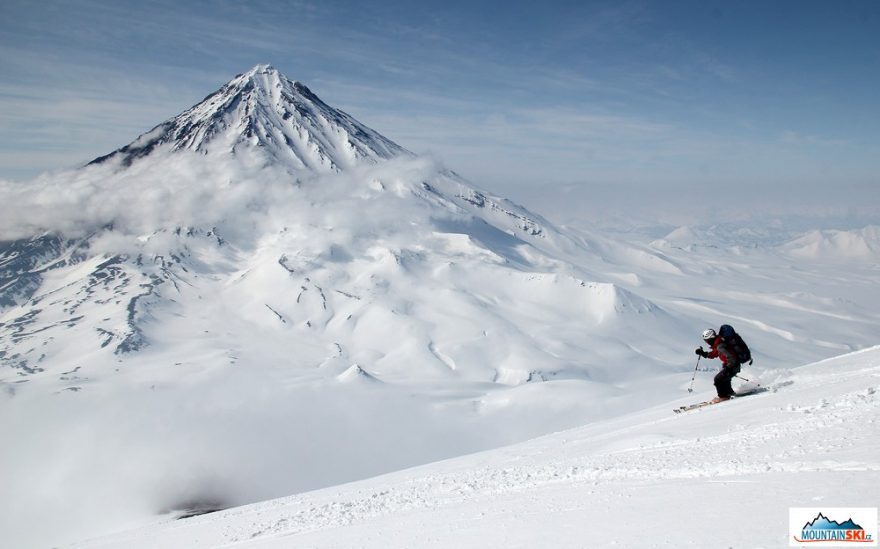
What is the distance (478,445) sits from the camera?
411 ft

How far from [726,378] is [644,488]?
728cm

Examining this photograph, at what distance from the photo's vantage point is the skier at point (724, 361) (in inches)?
574

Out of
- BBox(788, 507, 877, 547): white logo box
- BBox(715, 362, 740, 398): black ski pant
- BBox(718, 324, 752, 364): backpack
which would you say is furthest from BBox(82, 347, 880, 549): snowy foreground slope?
BBox(718, 324, 752, 364): backpack

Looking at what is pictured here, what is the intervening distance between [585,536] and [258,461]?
12734 centimetres

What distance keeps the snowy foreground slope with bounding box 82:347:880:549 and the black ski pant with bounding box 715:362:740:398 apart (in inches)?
37.2

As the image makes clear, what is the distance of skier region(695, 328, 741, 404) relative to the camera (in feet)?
47.8

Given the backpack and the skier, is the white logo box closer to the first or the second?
the skier

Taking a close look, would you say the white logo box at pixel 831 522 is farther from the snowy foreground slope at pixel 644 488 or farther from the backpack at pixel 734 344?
the backpack at pixel 734 344

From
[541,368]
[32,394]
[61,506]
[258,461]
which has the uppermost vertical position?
[541,368]

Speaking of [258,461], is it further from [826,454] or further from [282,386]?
[826,454]

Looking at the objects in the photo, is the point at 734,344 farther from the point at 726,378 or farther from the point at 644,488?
the point at 644,488

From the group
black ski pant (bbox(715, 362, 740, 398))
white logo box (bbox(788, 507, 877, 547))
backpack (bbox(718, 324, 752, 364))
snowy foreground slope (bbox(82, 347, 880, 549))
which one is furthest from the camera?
black ski pant (bbox(715, 362, 740, 398))

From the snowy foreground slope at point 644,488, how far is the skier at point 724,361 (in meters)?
0.97

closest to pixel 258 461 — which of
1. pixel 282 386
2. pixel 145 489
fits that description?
pixel 145 489
